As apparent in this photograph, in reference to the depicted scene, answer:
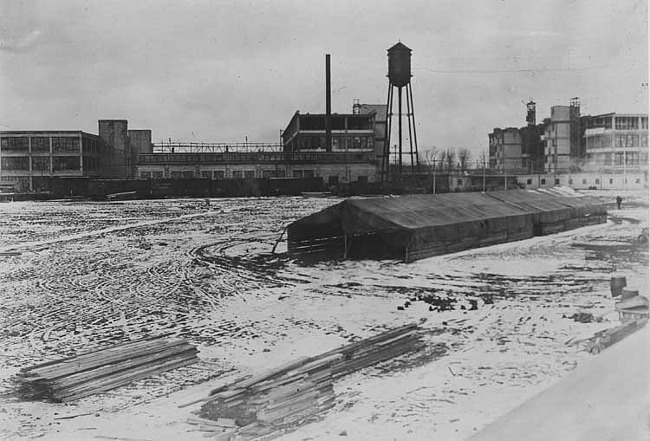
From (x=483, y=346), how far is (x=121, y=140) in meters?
63.6

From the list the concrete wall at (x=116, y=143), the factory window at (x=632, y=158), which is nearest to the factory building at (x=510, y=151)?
the factory window at (x=632, y=158)

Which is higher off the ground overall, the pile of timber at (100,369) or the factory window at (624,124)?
the factory window at (624,124)

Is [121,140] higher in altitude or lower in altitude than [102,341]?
higher

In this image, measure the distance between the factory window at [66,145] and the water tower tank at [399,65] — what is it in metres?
37.6

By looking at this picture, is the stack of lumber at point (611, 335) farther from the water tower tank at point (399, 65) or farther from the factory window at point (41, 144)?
the factory window at point (41, 144)

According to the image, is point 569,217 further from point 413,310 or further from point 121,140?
point 121,140

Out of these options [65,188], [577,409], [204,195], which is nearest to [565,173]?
[204,195]

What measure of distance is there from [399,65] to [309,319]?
1484 inches

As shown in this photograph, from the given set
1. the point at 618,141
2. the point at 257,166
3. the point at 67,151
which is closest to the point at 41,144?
the point at 67,151

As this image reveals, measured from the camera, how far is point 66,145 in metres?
A: 66.8

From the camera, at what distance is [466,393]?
7262 millimetres

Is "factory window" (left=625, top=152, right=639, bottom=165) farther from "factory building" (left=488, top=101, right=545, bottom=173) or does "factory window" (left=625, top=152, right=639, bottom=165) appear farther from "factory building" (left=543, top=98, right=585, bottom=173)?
"factory building" (left=488, top=101, right=545, bottom=173)


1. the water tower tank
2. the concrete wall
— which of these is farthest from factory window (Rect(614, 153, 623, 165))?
the concrete wall

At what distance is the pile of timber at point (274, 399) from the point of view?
6.28 meters
